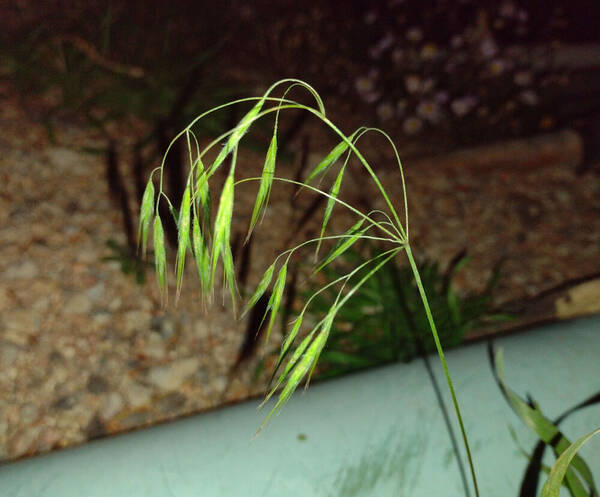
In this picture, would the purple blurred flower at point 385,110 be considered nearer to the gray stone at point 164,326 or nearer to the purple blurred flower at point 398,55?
the purple blurred flower at point 398,55

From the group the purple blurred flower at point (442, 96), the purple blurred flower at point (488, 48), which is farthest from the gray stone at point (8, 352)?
the purple blurred flower at point (488, 48)

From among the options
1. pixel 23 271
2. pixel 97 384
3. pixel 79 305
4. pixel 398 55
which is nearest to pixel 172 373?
pixel 97 384

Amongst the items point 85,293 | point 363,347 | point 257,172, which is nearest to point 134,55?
point 257,172

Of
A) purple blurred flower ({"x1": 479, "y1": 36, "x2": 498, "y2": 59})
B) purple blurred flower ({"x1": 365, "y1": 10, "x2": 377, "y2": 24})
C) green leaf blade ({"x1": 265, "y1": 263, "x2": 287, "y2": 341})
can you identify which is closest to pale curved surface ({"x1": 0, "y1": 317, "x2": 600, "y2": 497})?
green leaf blade ({"x1": 265, "y1": 263, "x2": 287, "y2": 341})

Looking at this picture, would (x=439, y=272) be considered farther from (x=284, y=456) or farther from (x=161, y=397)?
(x=284, y=456)

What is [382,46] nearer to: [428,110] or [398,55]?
[398,55]

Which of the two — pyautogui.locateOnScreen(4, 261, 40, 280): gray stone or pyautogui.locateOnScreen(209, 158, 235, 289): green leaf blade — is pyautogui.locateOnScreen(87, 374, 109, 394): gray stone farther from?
pyautogui.locateOnScreen(209, 158, 235, 289): green leaf blade

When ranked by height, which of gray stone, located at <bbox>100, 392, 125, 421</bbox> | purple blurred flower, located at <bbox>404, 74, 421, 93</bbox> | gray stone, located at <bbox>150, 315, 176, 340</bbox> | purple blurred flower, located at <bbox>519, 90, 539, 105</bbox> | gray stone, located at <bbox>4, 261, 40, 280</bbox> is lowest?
gray stone, located at <bbox>100, 392, 125, 421</bbox>
